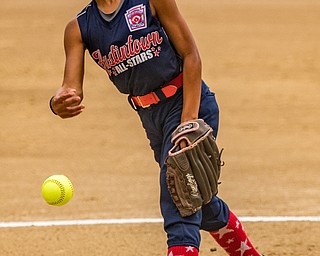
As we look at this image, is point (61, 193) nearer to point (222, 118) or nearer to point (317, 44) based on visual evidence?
point (222, 118)

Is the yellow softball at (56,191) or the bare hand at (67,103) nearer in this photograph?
the bare hand at (67,103)

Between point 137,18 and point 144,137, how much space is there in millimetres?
4174

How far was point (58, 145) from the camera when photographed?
8453mm

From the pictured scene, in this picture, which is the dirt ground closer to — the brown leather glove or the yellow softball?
the yellow softball

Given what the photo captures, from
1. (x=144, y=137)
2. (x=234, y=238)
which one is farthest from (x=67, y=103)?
(x=144, y=137)

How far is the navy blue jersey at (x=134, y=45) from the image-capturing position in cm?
450

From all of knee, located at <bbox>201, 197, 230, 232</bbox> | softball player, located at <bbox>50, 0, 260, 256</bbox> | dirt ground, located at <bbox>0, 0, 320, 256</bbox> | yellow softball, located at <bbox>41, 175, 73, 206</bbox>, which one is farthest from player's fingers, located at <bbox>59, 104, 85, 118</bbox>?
dirt ground, located at <bbox>0, 0, 320, 256</bbox>

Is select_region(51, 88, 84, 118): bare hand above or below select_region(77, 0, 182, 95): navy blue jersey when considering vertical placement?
below

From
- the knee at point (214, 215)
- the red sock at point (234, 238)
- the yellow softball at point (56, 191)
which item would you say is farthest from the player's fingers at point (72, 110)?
the red sock at point (234, 238)

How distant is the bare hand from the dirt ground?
1515 mm

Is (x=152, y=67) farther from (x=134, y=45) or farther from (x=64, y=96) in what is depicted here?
(x=64, y=96)

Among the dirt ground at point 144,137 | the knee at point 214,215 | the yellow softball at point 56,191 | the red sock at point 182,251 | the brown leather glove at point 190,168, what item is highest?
the brown leather glove at point 190,168

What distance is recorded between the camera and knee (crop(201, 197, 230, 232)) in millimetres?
4867

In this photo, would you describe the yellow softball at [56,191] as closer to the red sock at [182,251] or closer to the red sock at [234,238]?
the red sock at [234,238]
